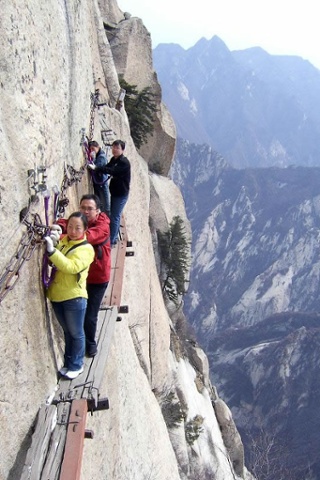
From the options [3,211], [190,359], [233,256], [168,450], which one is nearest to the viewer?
[3,211]

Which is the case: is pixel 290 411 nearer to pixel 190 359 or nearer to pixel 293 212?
pixel 190 359

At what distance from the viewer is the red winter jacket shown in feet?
20.5

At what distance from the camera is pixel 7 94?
18.0 feet

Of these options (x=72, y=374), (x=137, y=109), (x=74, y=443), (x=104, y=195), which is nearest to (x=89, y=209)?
(x=72, y=374)

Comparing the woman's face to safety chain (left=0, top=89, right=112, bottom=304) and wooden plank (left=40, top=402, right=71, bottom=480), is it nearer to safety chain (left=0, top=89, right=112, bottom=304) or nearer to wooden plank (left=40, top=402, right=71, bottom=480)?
safety chain (left=0, top=89, right=112, bottom=304)

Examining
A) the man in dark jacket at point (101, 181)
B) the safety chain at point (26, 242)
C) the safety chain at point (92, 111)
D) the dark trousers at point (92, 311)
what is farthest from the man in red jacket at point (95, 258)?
the safety chain at point (92, 111)

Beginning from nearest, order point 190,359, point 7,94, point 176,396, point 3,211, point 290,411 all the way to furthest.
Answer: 1. point 3,211
2. point 7,94
3. point 176,396
4. point 190,359
5. point 290,411

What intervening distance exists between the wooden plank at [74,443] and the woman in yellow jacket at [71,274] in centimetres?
88

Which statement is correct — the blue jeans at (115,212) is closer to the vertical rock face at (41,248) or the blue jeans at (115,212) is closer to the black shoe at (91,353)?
the vertical rock face at (41,248)

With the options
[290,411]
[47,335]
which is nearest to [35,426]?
A: [47,335]

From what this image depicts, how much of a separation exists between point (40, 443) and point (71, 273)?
2.10 metres

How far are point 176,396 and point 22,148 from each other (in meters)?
17.8

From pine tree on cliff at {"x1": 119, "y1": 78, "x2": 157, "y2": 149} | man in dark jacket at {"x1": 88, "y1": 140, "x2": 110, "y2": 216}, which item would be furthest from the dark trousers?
pine tree on cliff at {"x1": 119, "y1": 78, "x2": 157, "y2": 149}

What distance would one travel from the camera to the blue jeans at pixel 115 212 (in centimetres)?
996
